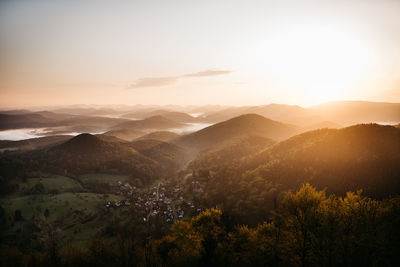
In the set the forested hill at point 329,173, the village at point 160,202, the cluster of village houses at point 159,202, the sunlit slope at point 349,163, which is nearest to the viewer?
the sunlit slope at point 349,163

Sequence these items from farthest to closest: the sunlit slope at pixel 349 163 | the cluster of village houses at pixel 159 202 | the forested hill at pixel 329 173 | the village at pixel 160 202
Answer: the cluster of village houses at pixel 159 202 < the village at pixel 160 202 < the forested hill at pixel 329 173 < the sunlit slope at pixel 349 163

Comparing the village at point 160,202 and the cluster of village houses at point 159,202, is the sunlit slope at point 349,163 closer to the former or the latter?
the village at point 160,202

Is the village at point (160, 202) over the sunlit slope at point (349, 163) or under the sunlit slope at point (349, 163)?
under

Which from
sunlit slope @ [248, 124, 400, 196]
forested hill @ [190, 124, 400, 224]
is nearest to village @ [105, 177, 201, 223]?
forested hill @ [190, 124, 400, 224]

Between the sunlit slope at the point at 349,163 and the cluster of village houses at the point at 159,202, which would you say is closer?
the sunlit slope at the point at 349,163

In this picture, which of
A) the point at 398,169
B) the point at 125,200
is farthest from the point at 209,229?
the point at 125,200

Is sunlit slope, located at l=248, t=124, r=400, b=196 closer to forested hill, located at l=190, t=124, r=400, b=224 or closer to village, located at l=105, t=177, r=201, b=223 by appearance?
forested hill, located at l=190, t=124, r=400, b=224

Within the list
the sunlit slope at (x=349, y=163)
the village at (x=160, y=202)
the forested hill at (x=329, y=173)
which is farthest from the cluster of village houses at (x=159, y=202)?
the sunlit slope at (x=349, y=163)

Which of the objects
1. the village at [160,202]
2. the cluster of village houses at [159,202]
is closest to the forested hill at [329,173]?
the village at [160,202]
